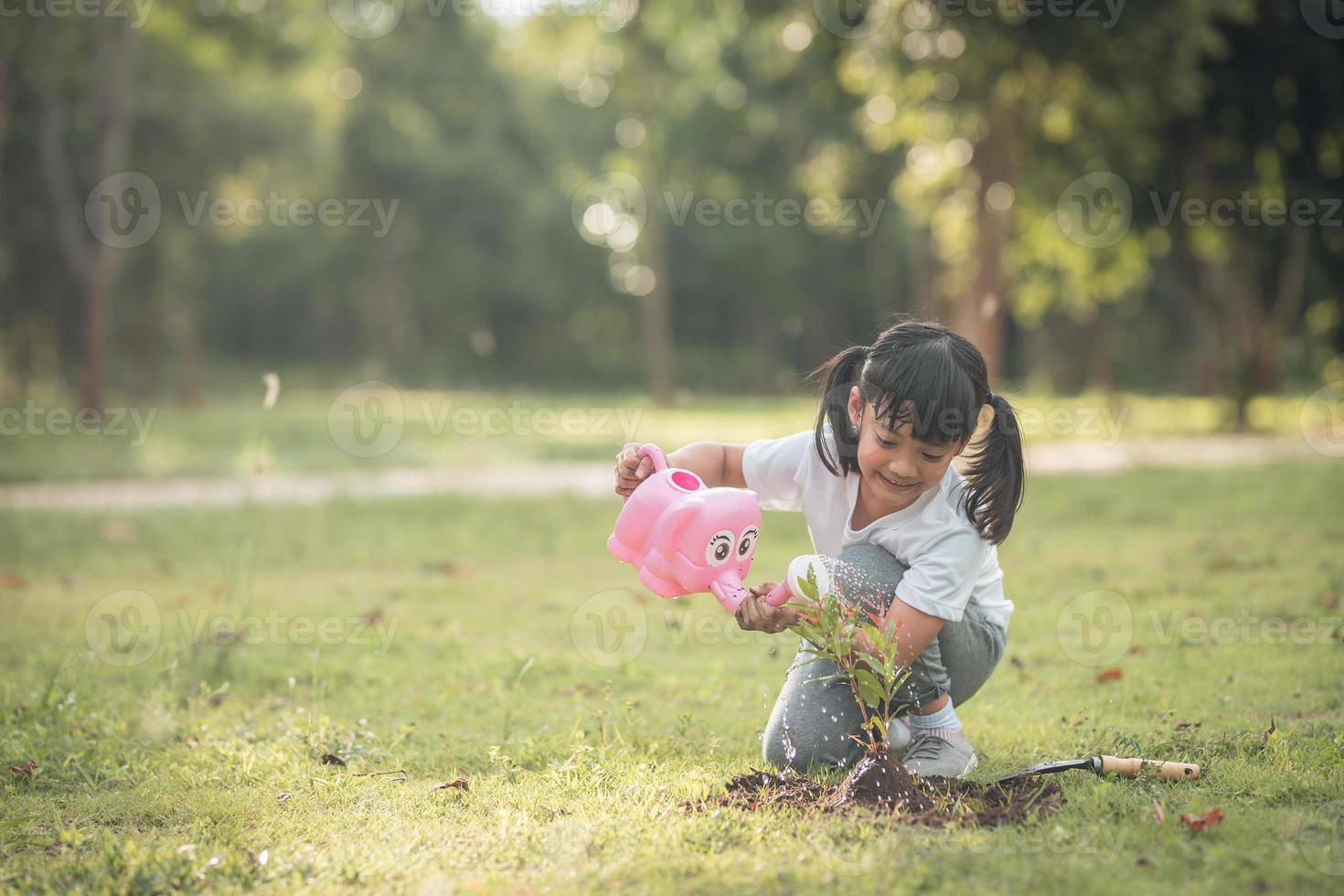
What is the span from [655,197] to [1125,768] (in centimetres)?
2411

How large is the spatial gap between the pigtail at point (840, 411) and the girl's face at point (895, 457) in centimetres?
4

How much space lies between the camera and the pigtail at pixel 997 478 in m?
3.58

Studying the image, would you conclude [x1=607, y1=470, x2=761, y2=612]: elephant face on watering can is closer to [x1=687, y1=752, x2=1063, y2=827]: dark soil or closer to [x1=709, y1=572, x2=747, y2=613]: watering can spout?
[x1=709, y1=572, x2=747, y2=613]: watering can spout

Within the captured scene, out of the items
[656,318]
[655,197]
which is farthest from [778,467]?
[656,318]

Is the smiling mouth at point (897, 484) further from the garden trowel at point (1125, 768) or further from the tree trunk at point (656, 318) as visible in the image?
the tree trunk at point (656, 318)

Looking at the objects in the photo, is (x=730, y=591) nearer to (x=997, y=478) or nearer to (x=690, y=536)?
(x=690, y=536)

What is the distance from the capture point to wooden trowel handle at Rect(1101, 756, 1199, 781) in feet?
11.6

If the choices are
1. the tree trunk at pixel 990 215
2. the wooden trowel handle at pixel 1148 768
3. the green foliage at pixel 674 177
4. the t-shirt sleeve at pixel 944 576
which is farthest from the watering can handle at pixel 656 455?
the tree trunk at pixel 990 215

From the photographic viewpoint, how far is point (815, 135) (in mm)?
35875

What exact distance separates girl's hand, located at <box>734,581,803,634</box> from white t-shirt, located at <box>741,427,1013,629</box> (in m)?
0.39

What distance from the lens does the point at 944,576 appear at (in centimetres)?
350

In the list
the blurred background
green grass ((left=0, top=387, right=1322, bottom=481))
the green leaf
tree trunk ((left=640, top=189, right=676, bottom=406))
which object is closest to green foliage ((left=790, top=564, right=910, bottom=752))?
the green leaf

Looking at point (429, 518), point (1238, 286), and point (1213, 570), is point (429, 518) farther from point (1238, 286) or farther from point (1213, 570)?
point (1238, 286)

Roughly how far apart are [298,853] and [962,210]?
1590 cm
